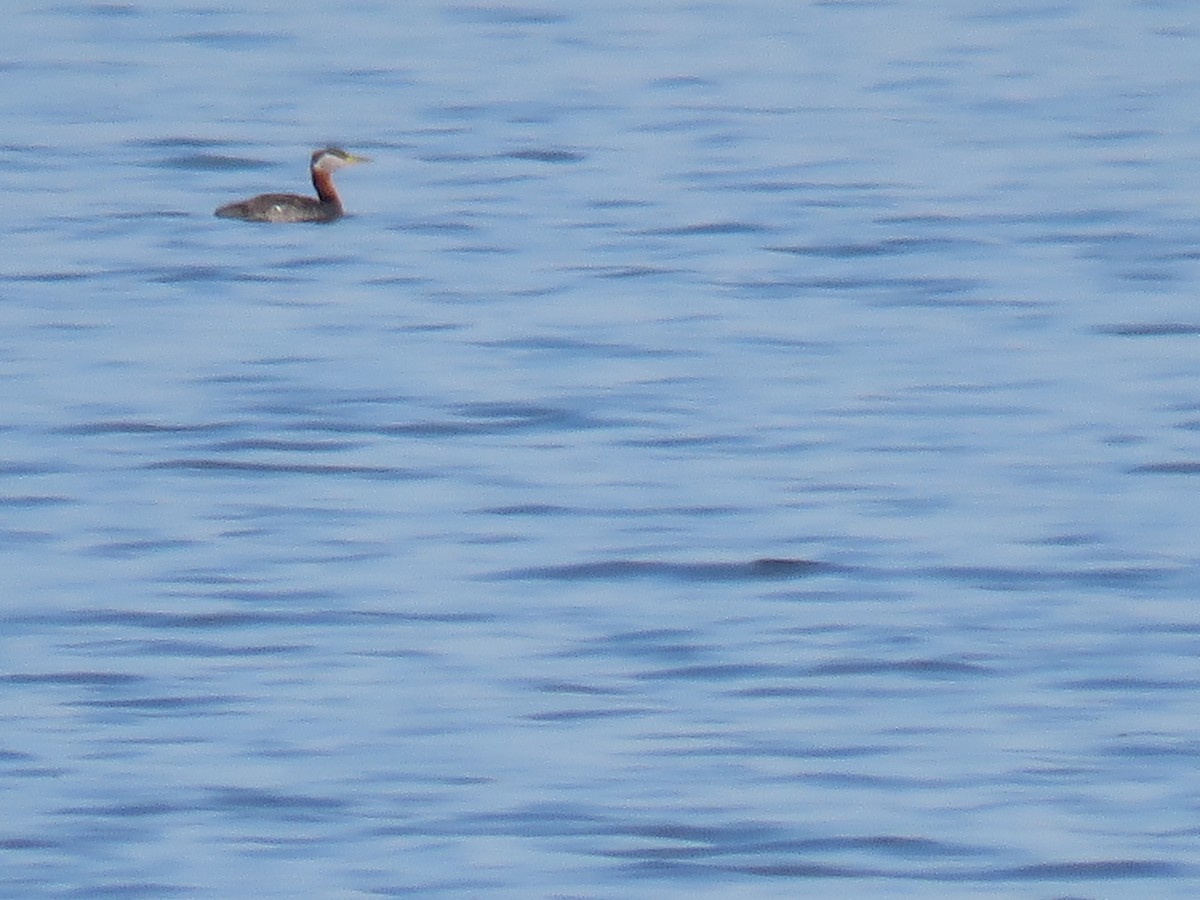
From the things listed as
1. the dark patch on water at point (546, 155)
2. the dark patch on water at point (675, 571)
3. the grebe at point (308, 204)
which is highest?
the dark patch on water at point (675, 571)

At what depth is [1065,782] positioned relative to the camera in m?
8.26

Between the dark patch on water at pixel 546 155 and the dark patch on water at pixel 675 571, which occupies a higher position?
the dark patch on water at pixel 675 571

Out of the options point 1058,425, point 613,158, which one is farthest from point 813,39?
point 1058,425

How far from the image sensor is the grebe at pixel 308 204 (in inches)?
679

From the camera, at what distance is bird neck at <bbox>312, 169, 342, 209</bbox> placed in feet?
57.9

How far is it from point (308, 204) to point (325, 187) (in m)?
0.32

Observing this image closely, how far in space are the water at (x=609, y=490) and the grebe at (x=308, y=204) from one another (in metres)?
0.22

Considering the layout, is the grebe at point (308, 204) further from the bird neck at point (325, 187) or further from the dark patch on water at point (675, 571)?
the dark patch on water at point (675, 571)

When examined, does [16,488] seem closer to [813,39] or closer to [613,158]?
[613,158]

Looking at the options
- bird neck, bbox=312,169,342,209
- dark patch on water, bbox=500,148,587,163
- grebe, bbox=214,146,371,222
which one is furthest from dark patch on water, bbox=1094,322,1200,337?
dark patch on water, bbox=500,148,587,163

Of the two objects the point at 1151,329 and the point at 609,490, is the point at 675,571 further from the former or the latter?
the point at 1151,329

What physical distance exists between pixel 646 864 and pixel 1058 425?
4944 millimetres

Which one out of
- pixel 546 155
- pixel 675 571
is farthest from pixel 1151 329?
pixel 546 155

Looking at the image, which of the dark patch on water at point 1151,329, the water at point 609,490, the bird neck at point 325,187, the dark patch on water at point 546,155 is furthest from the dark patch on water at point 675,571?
the dark patch on water at point 546,155
